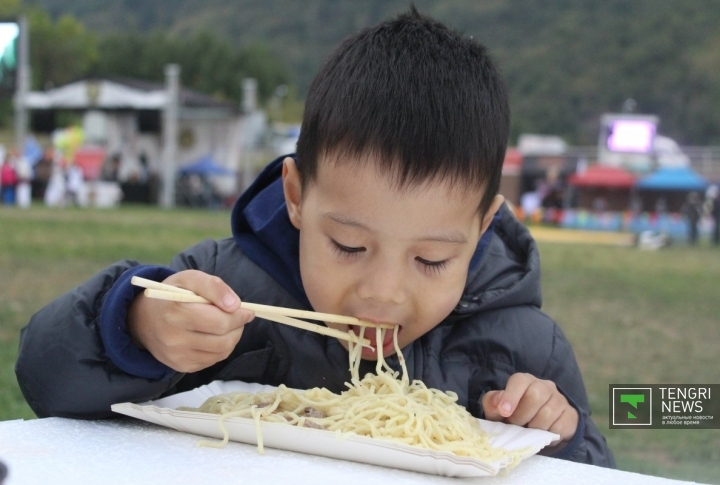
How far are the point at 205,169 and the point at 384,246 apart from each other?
25.5 metres

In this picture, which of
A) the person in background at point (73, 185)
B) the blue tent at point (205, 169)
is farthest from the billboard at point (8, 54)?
the blue tent at point (205, 169)

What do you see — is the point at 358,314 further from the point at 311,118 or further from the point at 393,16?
the point at 393,16

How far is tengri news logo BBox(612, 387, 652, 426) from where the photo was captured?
1.95 metres

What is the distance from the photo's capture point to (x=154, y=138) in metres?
27.0

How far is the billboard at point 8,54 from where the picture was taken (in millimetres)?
6239

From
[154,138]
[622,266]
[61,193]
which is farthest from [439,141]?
[154,138]

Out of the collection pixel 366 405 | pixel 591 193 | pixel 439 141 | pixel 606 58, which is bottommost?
pixel 591 193

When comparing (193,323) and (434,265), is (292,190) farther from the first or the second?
(193,323)

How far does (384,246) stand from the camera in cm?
135

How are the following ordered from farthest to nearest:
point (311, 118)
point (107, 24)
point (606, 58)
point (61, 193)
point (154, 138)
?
point (107, 24) < point (606, 58) < point (154, 138) < point (61, 193) < point (311, 118)

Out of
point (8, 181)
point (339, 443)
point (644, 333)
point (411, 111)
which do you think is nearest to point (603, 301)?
point (644, 333)

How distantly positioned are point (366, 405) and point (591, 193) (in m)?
25.1

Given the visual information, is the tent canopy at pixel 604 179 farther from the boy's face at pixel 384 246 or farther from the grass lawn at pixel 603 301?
the boy's face at pixel 384 246

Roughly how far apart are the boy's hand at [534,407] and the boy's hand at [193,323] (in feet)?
1.61
